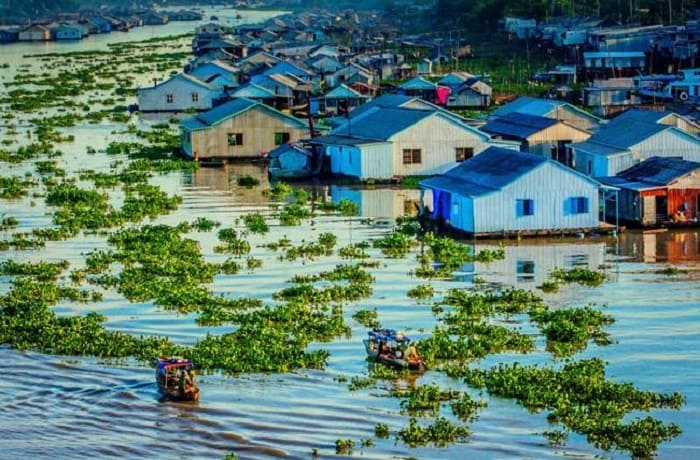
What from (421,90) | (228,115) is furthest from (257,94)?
(228,115)

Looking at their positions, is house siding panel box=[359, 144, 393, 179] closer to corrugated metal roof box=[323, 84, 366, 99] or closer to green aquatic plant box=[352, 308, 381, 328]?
green aquatic plant box=[352, 308, 381, 328]

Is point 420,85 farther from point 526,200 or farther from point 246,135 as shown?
point 526,200

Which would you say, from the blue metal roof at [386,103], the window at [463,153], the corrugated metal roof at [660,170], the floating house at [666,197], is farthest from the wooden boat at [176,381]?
the blue metal roof at [386,103]

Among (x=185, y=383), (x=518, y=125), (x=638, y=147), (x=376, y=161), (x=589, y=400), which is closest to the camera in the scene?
(x=589, y=400)

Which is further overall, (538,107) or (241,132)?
(241,132)

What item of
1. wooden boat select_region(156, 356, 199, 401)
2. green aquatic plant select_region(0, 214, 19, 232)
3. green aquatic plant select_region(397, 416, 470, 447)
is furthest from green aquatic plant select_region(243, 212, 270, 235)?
green aquatic plant select_region(397, 416, 470, 447)

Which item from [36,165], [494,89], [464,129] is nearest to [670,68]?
[494,89]

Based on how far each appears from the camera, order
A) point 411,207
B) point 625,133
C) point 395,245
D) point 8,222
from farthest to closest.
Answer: point 625,133 → point 411,207 → point 8,222 → point 395,245
